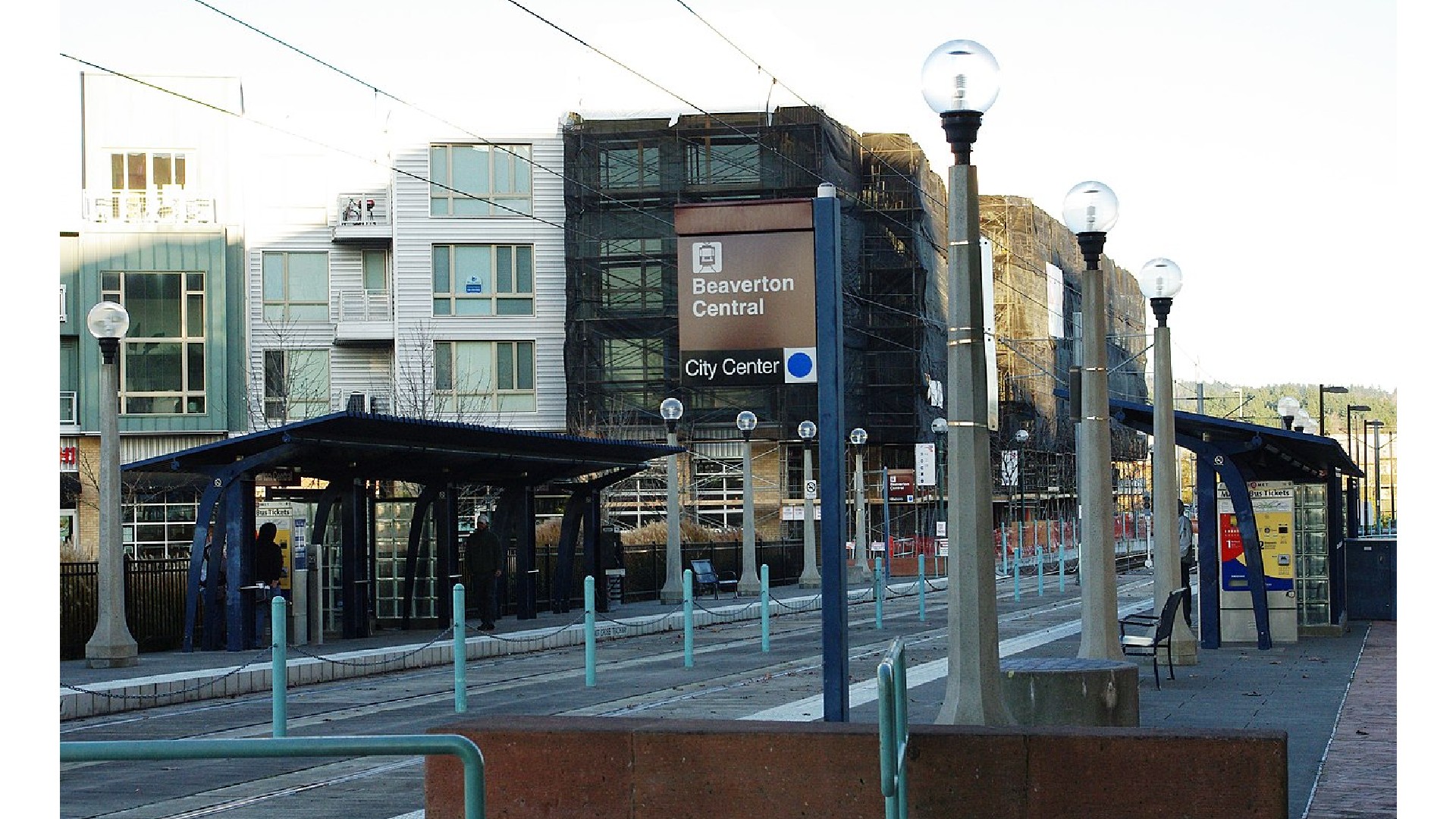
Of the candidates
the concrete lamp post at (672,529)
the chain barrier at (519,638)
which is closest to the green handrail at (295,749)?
the chain barrier at (519,638)

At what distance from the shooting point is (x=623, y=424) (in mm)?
66875

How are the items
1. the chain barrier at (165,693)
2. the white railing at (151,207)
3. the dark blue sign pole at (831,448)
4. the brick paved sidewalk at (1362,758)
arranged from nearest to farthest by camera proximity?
the dark blue sign pole at (831,448) → the brick paved sidewalk at (1362,758) → the chain barrier at (165,693) → the white railing at (151,207)

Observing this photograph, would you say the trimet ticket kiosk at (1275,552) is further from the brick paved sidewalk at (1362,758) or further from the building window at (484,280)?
the building window at (484,280)

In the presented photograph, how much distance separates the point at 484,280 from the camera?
67062 mm

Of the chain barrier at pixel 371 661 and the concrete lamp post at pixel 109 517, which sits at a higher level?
the concrete lamp post at pixel 109 517

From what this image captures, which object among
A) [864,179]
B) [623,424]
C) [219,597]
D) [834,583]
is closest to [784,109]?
[864,179]

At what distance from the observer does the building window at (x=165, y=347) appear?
61.4 meters

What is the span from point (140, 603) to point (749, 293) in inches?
741

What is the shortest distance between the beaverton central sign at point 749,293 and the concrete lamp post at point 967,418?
77 cm

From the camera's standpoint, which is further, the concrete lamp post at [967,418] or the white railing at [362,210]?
the white railing at [362,210]

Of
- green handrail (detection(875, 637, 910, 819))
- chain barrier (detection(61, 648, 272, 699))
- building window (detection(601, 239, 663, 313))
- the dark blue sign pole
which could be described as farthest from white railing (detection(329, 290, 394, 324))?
green handrail (detection(875, 637, 910, 819))

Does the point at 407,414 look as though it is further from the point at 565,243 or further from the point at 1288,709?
the point at 1288,709

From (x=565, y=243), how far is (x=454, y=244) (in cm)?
416
